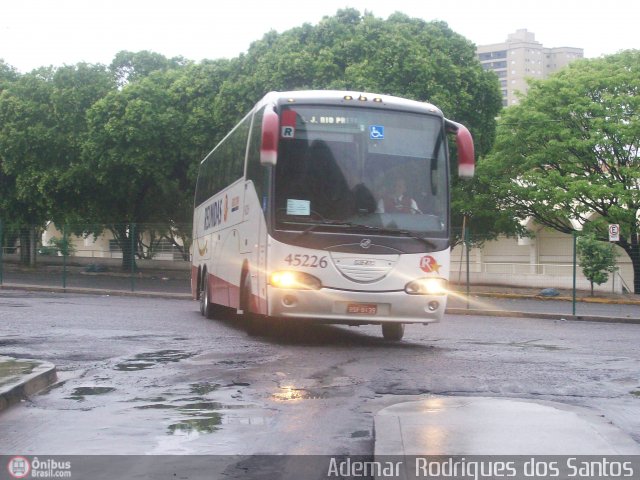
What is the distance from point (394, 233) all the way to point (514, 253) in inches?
1355

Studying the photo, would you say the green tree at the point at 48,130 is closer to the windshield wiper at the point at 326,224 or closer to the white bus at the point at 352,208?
the white bus at the point at 352,208

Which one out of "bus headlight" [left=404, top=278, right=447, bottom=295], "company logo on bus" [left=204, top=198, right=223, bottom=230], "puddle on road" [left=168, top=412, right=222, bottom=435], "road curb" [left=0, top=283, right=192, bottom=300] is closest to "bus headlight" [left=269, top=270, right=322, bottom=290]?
"bus headlight" [left=404, top=278, right=447, bottom=295]

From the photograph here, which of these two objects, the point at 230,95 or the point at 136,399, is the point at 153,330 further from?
the point at 230,95

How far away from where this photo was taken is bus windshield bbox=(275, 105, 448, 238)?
12453 millimetres

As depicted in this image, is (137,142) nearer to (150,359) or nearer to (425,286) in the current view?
(425,286)

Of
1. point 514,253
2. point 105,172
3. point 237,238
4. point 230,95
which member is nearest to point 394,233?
point 237,238

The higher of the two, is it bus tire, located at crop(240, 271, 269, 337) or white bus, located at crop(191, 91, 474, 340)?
white bus, located at crop(191, 91, 474, 340)

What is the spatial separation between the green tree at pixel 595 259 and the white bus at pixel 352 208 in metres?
15.8

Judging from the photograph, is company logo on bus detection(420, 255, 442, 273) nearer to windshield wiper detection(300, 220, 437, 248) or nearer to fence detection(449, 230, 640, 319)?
windshield wiper detection(300, 220, 437, 248)

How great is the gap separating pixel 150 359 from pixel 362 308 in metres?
3.29

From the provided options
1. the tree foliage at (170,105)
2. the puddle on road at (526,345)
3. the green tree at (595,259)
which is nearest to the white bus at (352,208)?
the puddle on road at (526,345)

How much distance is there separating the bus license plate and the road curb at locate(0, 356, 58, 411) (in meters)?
4.59

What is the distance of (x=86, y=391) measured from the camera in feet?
27.1

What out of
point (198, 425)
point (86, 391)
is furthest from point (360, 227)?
point (198, 425)
